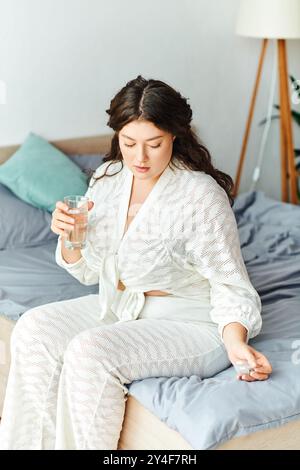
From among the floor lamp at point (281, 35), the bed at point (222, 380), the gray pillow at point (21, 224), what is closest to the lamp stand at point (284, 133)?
the floor lamp at point (281, 35)

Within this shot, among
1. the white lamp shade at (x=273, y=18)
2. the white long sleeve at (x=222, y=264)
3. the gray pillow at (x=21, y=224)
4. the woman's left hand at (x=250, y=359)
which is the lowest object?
the gray pillow at (x=21, y=224)

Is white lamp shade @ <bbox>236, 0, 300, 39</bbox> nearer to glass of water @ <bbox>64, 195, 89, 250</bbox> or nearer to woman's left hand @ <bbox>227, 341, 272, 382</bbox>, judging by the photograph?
glass of water @ <bbox>64, 195, 89, 250</bbox>

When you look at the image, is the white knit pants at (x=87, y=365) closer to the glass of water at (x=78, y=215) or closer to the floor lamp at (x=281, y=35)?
the glass of water at (x=78, y=215)

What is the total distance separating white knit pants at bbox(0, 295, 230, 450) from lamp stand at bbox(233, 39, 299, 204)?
6.66ft

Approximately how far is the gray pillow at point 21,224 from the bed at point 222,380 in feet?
0.06

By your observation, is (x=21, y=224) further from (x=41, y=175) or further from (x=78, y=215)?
(x=78, y=215)

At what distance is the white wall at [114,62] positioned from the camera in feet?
11.1

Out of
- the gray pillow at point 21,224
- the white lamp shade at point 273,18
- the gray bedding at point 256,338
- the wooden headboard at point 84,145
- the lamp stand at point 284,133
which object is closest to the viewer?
the gray bedding at point 256,338

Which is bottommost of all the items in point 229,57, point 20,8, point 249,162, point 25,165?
point 249,162

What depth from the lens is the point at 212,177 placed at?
229cm

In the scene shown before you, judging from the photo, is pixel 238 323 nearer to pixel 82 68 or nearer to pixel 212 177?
pixel 212 177

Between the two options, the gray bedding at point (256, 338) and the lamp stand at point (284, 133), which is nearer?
the gray bedding at point (256, 338)
